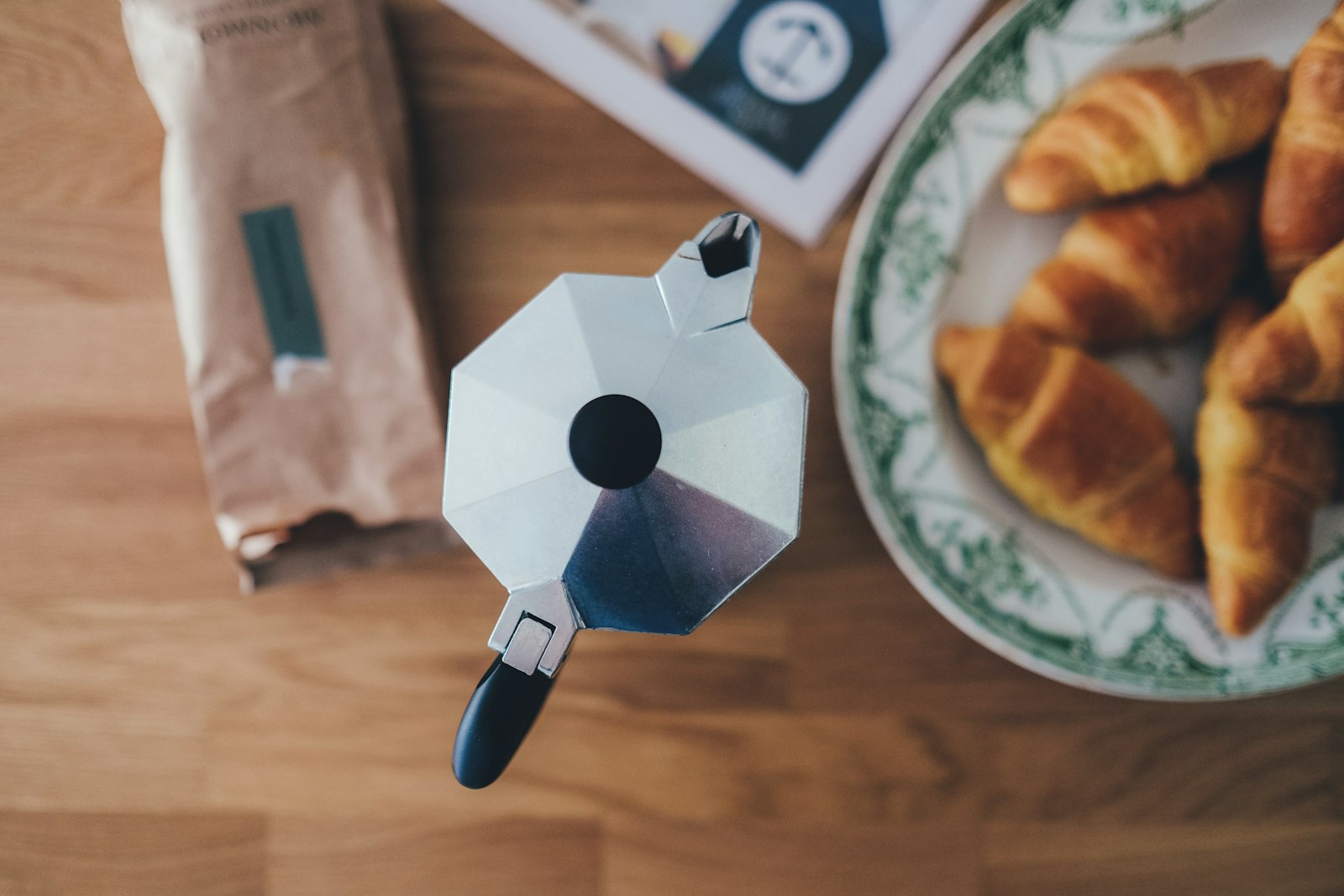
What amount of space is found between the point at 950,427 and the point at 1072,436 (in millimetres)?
66

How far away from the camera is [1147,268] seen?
1.41 feet

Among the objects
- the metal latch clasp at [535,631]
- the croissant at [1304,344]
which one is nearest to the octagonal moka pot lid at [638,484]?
the metal latch clasp at [535,631]

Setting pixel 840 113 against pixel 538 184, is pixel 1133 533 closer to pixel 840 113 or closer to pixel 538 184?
pixel 840 113

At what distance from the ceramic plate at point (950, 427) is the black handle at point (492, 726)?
0.24 m

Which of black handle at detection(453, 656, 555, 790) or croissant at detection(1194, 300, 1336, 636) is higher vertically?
croissant at detection(1194, 300, 1336, 636)

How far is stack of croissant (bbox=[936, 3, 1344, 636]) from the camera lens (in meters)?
0.42

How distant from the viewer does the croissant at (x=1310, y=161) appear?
16.1 inches

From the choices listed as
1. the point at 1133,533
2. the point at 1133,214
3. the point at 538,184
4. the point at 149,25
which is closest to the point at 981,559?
the point at 1133,533

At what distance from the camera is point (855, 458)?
45 centimetres

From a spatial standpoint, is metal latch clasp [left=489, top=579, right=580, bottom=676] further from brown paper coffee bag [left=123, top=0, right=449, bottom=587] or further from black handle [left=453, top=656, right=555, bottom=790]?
brown paper coffee bag [left=123, top=0, right=449, bottom=587]

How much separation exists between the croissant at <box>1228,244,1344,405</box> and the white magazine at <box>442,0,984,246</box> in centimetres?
24

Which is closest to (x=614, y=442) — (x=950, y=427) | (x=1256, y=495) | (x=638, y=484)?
(x=638, y=484)

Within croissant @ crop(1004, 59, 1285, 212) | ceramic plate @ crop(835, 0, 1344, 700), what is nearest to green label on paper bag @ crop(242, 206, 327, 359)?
ceramic plate @ crop(835, 0, 1344, 700)

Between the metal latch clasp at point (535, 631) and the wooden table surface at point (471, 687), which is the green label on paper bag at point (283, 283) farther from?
the metal latch clasp at point (535, 631)
